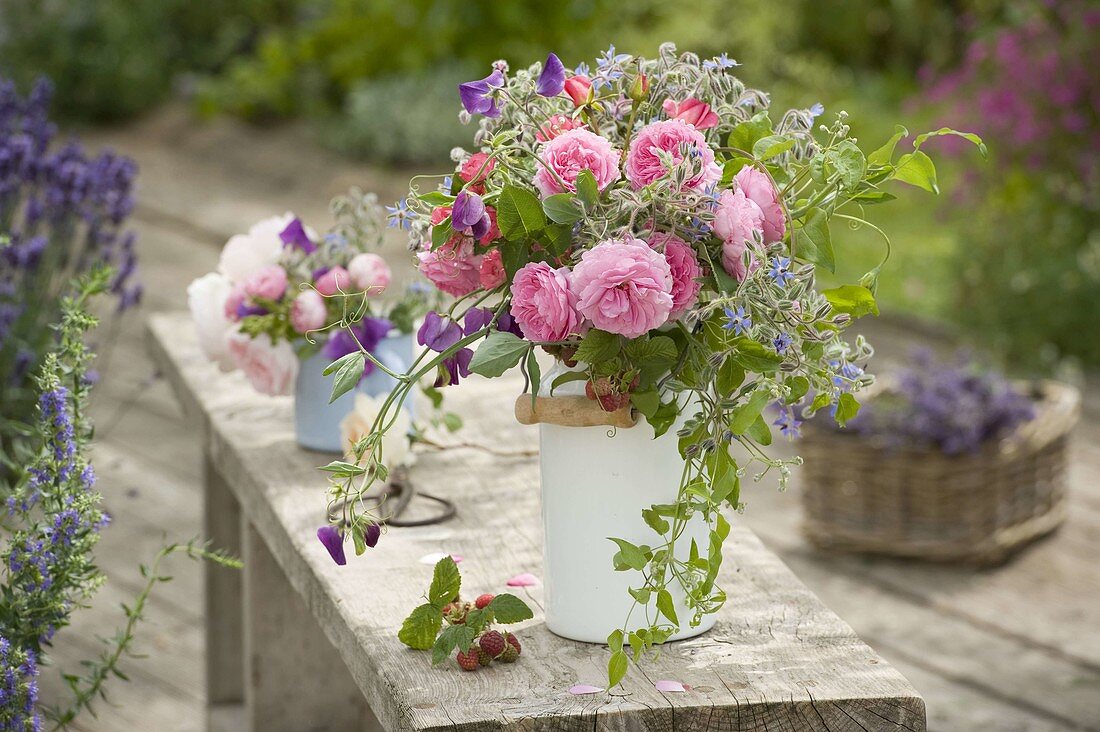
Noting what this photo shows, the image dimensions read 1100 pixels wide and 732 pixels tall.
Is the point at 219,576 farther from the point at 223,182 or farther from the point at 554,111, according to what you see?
the point at 223,182

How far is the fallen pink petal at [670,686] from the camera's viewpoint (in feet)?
3.66

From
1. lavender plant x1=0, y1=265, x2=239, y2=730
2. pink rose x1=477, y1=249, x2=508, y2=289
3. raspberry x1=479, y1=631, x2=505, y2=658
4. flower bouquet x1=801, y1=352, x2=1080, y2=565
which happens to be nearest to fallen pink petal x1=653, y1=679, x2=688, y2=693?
raspberry x1=479, y1=631, x2=505, y2=658

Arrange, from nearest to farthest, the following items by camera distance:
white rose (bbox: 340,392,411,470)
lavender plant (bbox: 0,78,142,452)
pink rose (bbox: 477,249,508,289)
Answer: pink rose (bbox: 477,249,508,289), white rose (bbox: 340,392,411,470), lavender plant (bbox: 0,78,142,452)

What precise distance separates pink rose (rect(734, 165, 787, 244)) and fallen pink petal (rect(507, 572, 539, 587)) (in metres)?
0.44

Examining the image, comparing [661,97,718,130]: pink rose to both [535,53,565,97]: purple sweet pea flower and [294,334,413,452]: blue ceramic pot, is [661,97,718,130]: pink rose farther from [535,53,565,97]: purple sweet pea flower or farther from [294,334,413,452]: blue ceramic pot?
[294,334,413,452]: blue ceramic pot

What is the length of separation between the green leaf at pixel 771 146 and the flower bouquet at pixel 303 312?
0.64 m

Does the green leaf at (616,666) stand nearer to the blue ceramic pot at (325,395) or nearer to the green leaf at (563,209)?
the green leaf at (563,209)

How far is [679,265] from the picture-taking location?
3.57ft

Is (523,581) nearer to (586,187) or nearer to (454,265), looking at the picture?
(454,265)

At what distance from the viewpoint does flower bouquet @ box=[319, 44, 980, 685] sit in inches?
42.5

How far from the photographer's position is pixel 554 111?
120 cm

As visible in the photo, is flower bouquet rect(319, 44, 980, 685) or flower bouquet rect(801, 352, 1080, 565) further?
flower bouquet rect(801, 352, 1080, 565)

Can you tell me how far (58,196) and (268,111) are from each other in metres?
5.26

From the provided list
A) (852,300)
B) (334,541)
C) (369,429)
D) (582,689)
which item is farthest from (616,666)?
(369,429)
